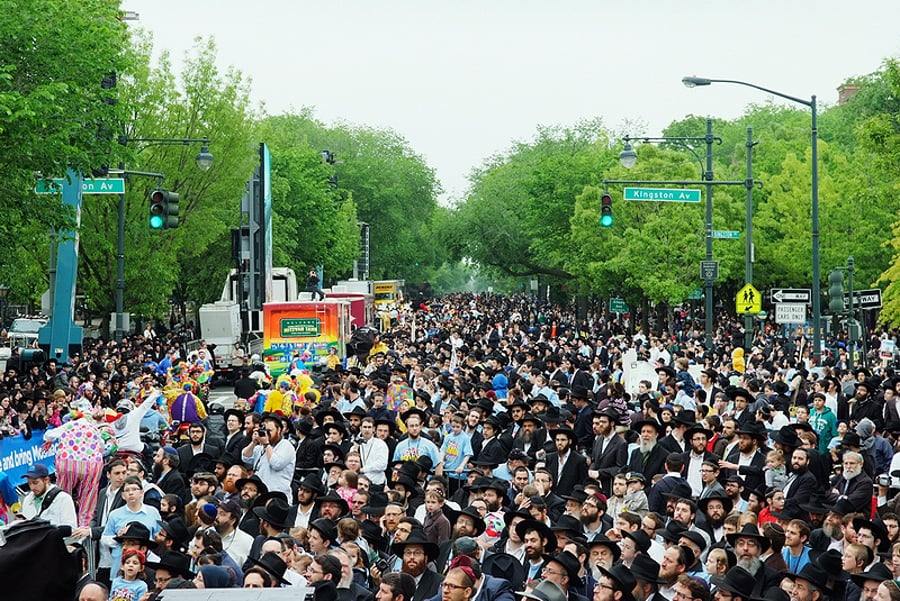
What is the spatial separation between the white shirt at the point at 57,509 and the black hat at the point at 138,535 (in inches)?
74.6

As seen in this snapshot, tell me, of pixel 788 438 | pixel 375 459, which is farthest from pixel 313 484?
pixel 788 438

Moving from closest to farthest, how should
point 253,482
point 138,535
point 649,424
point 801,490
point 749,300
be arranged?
point 138,535 < point 253,482 < point 801,490 < point 649,424 < point 749,300

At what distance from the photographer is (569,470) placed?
15.6 meters

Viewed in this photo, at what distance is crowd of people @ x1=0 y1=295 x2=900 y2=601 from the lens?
1005 centimetres

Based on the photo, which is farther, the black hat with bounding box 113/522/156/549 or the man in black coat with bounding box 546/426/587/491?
the man in black coat with bounding box 546/426/587/491

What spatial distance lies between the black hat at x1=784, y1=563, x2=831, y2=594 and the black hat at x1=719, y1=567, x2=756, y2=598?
33 centimetres

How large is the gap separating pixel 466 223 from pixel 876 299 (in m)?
60.5

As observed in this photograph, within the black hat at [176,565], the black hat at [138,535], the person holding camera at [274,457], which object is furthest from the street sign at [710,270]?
the black hat at [176,565]

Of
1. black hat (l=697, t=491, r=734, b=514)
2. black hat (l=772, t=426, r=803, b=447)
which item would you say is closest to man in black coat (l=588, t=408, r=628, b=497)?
black hat (l=772, t=426, r=803, b=447)

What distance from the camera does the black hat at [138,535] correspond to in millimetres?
10617

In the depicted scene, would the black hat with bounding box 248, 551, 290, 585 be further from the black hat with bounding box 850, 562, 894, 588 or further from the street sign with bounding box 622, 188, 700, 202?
the street sign with bounding box 622, 188, 700, 202

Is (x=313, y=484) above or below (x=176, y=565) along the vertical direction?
above

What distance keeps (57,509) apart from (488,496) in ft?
12.3

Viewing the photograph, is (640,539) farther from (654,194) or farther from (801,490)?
(654,194)
